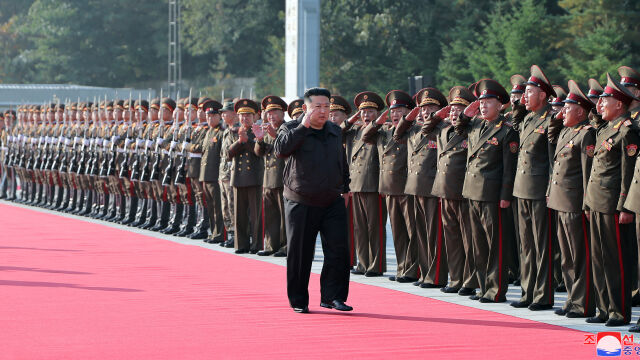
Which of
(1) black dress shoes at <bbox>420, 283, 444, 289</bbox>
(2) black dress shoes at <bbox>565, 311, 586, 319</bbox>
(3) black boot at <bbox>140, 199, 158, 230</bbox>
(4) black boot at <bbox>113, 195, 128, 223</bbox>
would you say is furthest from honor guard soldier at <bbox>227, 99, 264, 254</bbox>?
(2) black dress shoes at <bbox>565, 311, 586, 319</bbox>

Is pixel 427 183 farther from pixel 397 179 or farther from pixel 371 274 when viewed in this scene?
pixel 371 274

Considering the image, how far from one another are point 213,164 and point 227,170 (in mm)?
640

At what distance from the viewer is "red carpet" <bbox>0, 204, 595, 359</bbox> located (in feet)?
24.1

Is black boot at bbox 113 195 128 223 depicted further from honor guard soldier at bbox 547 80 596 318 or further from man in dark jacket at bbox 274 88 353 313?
honor guard soldier at bbox 547 80 596 318

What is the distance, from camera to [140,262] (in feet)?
41.6

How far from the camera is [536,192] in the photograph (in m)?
9.11

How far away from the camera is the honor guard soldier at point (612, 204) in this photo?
8195mm

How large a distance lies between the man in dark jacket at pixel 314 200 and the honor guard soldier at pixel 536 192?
143cm

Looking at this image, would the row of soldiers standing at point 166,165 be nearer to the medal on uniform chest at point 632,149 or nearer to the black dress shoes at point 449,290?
the black dress shoes at point 449,290

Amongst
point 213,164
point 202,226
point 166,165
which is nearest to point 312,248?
point 213,164

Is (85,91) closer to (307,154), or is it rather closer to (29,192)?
(29,192)

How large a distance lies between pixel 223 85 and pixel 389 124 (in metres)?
46.7

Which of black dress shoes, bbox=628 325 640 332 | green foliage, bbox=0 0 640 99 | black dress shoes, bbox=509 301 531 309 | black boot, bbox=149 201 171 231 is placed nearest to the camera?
black dress shoes, bbox=628 325 640 332

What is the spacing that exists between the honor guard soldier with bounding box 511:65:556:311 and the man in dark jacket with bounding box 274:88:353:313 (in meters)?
1.43
